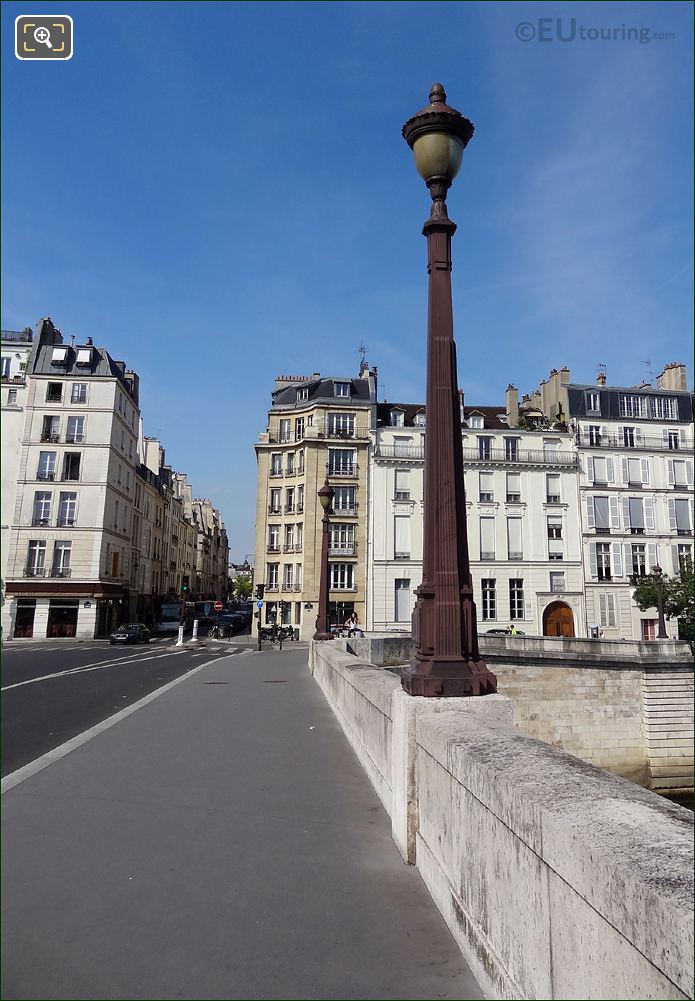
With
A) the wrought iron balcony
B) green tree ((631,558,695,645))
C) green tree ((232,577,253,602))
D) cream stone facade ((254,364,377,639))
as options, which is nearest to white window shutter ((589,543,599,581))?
green tree ((631,558,695,645))

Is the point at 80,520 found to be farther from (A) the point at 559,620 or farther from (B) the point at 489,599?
(A) the point at 559,620

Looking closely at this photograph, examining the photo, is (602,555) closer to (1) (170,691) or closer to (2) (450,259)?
(1) (170,691)

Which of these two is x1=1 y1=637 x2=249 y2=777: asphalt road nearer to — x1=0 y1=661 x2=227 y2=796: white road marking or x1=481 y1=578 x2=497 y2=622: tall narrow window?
A: x1=0 y1=661 x2=227 y2=796: white road marking

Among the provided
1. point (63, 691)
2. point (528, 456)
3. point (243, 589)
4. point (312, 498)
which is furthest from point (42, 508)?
point (243, 589)

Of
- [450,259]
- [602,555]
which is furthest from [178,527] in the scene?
[450,259]

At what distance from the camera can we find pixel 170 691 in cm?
1359

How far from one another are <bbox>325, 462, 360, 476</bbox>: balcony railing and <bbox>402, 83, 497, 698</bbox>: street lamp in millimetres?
36874

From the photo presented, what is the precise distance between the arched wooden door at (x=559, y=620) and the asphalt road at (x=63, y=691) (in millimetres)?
24167

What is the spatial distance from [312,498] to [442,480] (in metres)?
37.1

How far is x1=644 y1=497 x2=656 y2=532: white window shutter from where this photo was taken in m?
41.5

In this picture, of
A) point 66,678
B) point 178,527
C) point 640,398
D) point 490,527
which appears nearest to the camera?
point 66,678

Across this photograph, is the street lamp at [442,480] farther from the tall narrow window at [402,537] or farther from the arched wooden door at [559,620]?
the arched wooden door at [559,620]

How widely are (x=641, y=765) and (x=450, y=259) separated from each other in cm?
2180

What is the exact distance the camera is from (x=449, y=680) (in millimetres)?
4551
